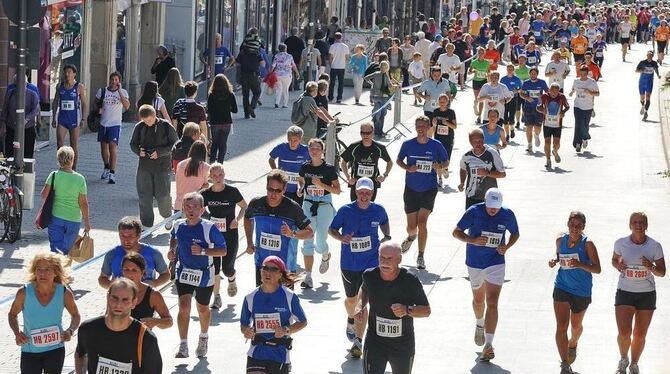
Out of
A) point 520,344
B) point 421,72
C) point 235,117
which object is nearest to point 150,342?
point 520,344

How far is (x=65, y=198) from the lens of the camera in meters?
15.7

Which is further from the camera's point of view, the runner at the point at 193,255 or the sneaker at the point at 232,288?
the sneaker at the point at 232,288

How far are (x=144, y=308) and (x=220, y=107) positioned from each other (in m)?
12.5

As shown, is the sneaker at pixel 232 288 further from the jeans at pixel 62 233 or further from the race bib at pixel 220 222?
the jeans at pixel 62 233

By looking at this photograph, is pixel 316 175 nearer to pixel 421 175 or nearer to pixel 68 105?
pixel 421 175

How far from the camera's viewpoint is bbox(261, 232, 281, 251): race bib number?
15.0 m

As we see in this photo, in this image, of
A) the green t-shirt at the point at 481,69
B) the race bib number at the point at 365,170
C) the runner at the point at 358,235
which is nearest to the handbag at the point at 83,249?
the runner at the point at 358,235

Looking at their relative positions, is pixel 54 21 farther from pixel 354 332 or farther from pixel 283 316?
pixel 283 316

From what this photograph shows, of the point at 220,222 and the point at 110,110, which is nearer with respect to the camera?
the point at 220,222

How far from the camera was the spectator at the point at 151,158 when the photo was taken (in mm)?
19344

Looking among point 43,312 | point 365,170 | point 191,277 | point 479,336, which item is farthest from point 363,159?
point 43,312

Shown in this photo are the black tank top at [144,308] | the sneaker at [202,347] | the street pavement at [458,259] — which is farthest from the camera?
the street pavement at [458,259]

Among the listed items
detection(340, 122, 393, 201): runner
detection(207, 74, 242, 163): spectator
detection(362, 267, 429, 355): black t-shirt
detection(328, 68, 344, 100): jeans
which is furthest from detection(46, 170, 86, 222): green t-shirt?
detection(328, 68, 344, 100): jeans

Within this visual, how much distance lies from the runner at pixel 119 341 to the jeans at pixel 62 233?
5827 millimetres
